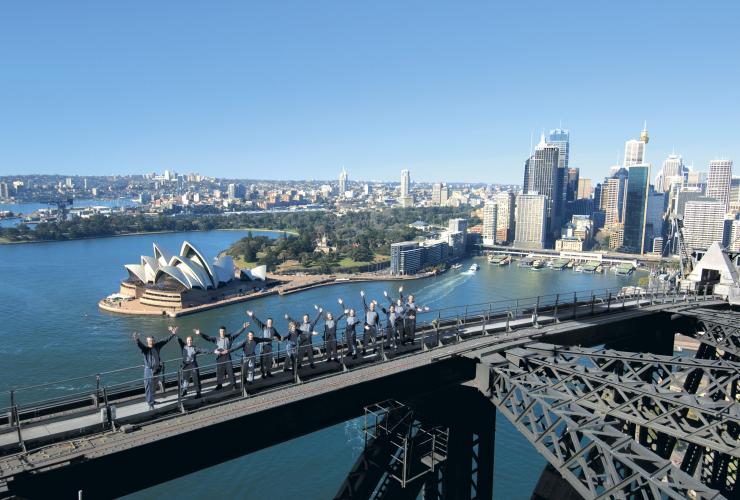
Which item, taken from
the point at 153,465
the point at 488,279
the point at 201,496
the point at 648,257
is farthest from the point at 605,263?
the point at 153,465

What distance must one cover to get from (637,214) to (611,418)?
2692 inches

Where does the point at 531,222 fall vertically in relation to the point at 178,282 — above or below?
above

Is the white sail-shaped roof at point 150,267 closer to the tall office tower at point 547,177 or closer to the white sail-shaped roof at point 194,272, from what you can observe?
the white sail-shaped roof at point 194,272

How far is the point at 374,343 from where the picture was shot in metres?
6.14

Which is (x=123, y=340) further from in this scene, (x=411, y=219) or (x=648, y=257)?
(x=411, y=219)

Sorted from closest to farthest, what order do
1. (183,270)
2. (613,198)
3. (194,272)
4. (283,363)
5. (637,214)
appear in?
(283,363), (194,272), (183,270), (637,214), (613,198)

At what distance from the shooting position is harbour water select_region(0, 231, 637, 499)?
1175 cm

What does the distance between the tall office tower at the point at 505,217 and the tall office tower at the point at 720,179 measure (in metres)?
44.1

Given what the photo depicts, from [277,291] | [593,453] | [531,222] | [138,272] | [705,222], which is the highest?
[593,453]

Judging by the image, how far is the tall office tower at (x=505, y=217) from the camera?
68.2 meters

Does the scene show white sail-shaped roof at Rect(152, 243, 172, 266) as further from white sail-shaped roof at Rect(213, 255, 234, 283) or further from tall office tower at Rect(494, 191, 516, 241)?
tall office tower at Rect(494, 191, 516, 241)

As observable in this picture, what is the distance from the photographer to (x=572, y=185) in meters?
92.5

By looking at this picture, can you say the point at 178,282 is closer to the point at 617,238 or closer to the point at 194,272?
the point at 194,272

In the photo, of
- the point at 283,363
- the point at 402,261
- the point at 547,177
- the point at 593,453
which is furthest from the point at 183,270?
the point at 547,177
